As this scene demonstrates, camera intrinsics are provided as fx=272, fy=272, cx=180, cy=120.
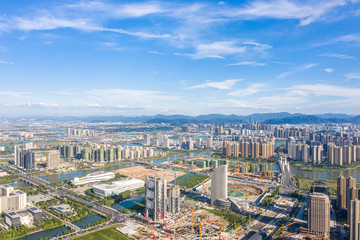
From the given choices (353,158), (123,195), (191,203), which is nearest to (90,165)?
(123,195)

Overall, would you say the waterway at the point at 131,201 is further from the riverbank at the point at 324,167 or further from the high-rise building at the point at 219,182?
the riverbank at the point at 324,167

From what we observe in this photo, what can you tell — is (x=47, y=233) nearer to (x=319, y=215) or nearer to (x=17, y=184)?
(x=17, y=184)

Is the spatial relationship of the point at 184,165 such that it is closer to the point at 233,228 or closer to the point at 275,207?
the point at 275,207

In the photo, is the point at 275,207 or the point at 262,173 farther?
the point at 262,173

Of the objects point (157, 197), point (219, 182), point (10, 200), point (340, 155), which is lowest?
point (10, 200)

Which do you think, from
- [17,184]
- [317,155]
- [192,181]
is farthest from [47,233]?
[317,155]

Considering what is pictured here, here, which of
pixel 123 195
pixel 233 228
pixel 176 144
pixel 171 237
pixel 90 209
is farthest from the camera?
pixel 176 144
